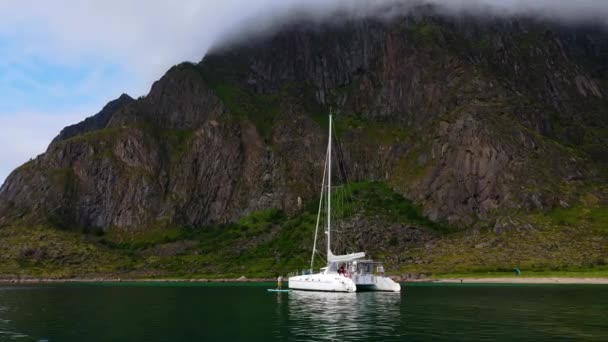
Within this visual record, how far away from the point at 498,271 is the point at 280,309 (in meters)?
126

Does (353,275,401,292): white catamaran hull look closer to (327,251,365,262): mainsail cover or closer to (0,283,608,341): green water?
(327,251,365,262): mainsail cover

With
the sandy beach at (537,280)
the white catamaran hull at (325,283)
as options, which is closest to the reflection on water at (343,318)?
the white catamaran hull at (325,283)

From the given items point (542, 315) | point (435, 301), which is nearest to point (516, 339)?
point (542, 315)

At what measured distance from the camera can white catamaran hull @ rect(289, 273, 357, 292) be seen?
105250 mm

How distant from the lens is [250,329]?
56.8 metres

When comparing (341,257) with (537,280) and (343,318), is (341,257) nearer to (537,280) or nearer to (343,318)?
(343,318)

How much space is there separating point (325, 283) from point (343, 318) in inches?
1692

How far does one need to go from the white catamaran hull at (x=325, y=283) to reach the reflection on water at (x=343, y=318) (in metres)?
8.27

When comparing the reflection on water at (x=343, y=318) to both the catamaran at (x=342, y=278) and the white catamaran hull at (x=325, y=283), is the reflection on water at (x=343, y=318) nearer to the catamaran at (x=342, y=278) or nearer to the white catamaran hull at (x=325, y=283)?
the white catamaran hull at (x=325, y=283)

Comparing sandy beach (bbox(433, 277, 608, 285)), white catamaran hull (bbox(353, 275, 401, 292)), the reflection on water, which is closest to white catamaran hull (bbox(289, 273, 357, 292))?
the reflection on water

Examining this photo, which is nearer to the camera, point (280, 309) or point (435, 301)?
point (280, 309)

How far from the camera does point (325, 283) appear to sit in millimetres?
107500

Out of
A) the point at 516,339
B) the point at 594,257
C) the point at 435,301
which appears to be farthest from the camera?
the point at 594,257

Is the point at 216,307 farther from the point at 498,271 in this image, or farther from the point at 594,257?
the point at 594,257
